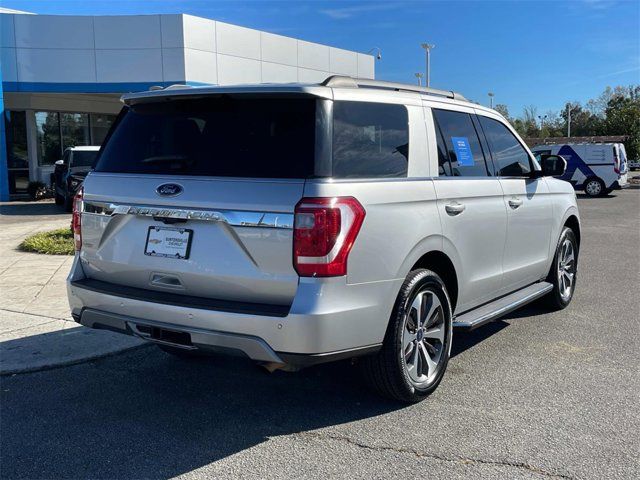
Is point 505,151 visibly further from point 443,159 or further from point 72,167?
point 72,167

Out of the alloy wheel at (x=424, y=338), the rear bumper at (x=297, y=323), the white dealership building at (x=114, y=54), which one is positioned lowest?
the alloy wheel at (x=424, y=338)

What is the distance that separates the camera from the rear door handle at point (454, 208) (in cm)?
419

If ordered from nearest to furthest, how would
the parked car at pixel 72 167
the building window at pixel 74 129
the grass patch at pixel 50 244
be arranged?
the grass patch at pixel 50 244 < the parked car at pixel 72 167 < the building window at pixel 74 129

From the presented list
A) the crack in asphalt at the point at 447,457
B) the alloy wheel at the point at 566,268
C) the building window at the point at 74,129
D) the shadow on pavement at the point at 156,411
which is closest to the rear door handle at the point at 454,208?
the shadow on pavement at the point at 156,411

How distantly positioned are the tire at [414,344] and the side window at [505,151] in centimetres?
157

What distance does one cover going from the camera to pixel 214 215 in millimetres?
3406

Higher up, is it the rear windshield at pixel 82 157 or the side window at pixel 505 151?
the rear windshield at pixel 82 157

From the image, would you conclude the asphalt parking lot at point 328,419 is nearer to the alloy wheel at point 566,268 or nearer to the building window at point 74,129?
the alloy wheel at point 566,268

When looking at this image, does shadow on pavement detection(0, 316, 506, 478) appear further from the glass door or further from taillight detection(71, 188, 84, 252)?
the glass door

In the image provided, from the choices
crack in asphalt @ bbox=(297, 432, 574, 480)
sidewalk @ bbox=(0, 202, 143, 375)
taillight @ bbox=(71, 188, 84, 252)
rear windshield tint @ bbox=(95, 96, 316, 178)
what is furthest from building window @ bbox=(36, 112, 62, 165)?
crack in asphalt @ bbox=(297, 432, 574, 480)

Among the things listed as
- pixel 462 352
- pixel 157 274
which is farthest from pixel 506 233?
Answer: pixel 157 274

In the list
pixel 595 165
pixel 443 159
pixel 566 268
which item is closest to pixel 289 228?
pixel 443 159

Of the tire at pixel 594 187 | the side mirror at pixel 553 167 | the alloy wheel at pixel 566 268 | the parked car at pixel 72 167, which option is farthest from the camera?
the tire at pixel 594 187

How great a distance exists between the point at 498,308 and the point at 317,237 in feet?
7.38
